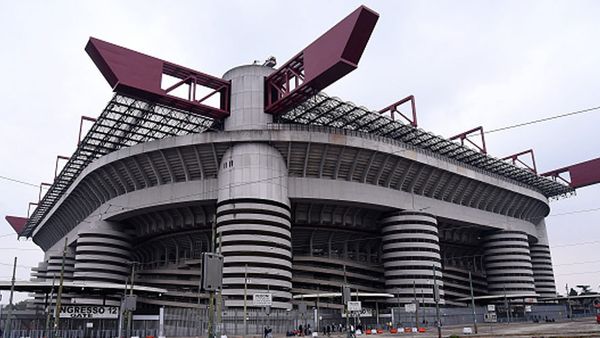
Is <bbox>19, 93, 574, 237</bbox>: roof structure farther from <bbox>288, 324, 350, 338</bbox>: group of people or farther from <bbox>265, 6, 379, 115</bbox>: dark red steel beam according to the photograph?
<bbox>288, 324, 350, 338</bbox>: group of people

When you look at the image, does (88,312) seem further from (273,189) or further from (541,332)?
(541,332)

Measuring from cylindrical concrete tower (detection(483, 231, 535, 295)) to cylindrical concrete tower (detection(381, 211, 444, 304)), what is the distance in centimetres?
2427

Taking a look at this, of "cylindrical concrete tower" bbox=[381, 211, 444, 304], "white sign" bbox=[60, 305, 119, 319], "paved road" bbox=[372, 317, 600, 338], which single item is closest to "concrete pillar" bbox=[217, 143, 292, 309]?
"white sign" bbox=[60, 305, 119, 319]

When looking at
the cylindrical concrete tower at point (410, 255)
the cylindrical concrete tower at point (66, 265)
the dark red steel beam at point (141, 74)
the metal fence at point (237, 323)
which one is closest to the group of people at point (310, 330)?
the metal fence at point (237, 323)

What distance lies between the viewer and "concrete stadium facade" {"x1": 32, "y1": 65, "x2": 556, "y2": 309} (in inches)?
2506

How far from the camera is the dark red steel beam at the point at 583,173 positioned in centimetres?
10625

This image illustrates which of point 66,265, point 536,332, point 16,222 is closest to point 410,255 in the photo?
point 536,332

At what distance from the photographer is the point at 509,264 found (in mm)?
95875

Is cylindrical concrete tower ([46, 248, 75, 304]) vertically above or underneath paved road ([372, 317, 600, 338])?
above

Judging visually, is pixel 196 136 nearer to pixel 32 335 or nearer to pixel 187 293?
pixel 187 293

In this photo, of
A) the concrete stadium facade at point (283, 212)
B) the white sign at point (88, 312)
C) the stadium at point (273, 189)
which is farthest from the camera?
the concrete stadium facade at point (283, 212)

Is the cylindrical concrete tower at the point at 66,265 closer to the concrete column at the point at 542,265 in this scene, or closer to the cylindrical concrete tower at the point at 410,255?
the cylindrical concrete tower at the point at 410,255

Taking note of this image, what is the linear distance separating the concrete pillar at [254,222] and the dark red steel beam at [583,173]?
7227 centimetres

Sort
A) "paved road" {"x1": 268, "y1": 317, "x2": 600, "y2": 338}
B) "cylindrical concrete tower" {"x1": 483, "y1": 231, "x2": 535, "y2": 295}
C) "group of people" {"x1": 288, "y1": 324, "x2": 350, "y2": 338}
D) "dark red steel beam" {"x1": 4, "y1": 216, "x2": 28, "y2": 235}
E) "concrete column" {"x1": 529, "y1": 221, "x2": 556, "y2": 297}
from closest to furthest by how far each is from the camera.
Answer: "paved road" {"x1": 268, "y1": 317, "x2": 600, "y2": 338}
"group of people" {"x1": 288, "y1": 324, "x2": 350, "y2": 338}
"cylindrical concrete tower" {"x1": 483, "y1": 231, "x2": 535, "y2": 295}
"concrete column" {"x1": 529, "y1": 221, "x2": 556, "y2": 297}
"dark red steel beam" {"x1": 4, "y1": 216, "x2": 28, "y2": 235}
